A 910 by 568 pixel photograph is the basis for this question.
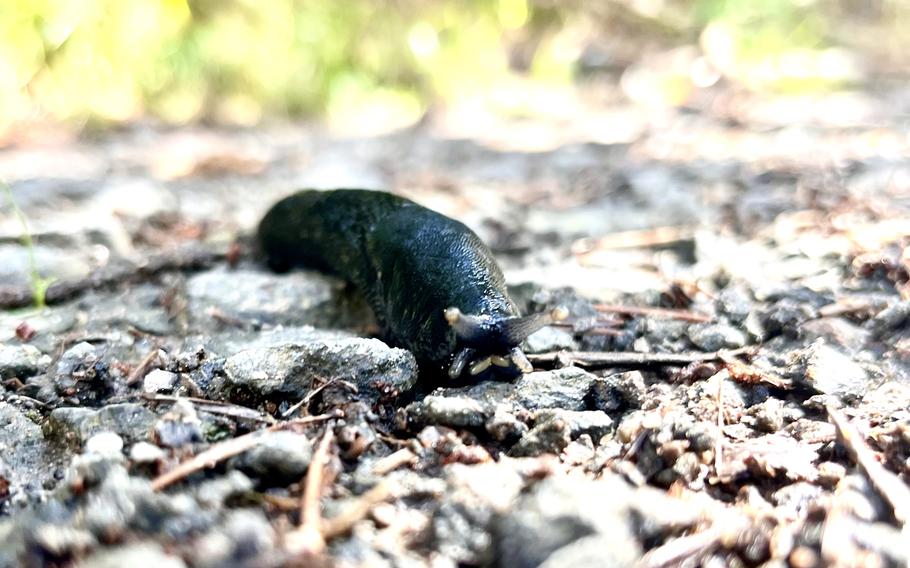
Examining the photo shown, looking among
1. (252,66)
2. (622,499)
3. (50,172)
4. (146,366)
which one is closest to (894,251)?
(622,499)

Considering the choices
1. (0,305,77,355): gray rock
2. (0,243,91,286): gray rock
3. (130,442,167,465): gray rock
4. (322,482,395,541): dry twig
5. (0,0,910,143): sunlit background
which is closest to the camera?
(322,482,395,541): dry twig

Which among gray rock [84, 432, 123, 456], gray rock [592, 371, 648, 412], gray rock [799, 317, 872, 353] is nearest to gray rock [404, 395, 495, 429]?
gray rock [592, 371, 648, 412]

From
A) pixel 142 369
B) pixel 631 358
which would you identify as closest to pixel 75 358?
pixel 142 369

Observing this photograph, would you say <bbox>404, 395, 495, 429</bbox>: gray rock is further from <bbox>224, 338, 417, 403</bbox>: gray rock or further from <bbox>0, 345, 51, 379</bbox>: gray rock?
<bbox>0, 345, 51, 379</bbox>: gray rock

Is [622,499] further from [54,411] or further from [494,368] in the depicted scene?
[54,411]

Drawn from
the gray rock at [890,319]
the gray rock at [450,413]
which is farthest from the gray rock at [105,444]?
the gray rock at [890,319]

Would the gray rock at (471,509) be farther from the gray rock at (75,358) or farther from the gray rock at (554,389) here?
the gray rock at (75,358)

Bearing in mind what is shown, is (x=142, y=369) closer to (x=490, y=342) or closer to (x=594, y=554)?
(x=490, y=342)
